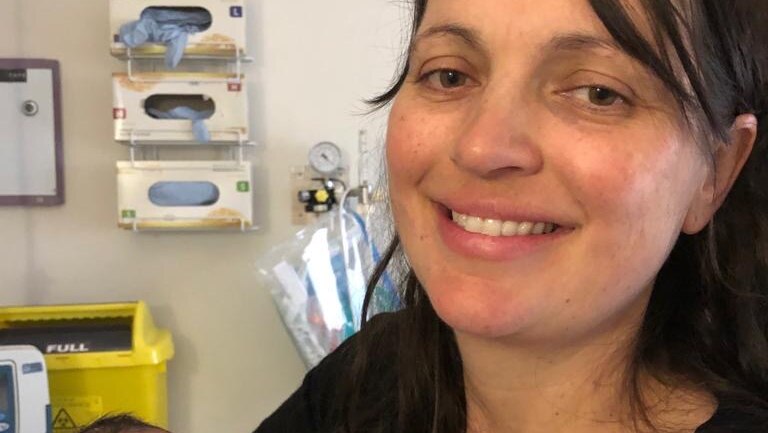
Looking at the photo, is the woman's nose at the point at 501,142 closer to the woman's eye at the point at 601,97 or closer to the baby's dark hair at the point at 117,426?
the woman's eye at the point at 601,97

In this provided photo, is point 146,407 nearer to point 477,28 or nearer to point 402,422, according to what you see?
point 402,422

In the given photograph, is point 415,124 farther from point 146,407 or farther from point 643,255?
point 146,407

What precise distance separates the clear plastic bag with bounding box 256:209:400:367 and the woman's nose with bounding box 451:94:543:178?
4.01ft

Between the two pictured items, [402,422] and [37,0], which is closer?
[402,422]

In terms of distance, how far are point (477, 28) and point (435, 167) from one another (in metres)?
0.13

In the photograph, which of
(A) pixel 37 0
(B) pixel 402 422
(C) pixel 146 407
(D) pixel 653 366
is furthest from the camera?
(A) pixel 37 0

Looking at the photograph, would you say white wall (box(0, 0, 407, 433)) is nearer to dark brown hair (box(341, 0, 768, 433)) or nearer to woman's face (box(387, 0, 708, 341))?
dark brown hair (box(341, 0, 768, 433))

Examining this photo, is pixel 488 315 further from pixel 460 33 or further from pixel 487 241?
pixel 460 33

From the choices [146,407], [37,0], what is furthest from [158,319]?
[37,0]

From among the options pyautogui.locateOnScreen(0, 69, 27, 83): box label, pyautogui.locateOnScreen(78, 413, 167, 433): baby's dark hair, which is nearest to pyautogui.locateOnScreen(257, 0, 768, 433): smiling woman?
pyautogui.locateOnScreen(78, 413, 167, 433): baby's dark hair

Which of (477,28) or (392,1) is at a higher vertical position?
(392,1)

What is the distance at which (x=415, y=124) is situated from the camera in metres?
0.70

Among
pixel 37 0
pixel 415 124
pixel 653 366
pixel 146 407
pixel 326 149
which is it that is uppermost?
pixel 37 0

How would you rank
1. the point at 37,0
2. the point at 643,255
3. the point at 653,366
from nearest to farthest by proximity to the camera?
the point at 643,255 → the point at 653,366 → the point at 37,0
